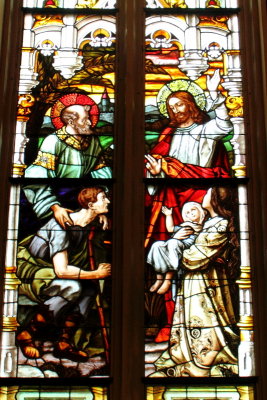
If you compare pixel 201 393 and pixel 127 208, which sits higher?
pixel 127 208

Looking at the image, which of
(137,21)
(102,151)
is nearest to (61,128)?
(102,151)

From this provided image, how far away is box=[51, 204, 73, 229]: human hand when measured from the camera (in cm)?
555

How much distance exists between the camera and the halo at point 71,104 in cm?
586

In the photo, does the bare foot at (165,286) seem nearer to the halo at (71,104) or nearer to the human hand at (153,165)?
the human hand at (153,165)

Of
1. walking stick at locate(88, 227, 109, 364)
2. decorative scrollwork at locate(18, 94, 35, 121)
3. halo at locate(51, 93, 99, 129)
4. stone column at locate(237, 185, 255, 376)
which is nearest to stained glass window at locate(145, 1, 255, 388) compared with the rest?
stone column at locate(237, 185, 255, 376)

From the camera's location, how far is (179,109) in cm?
589

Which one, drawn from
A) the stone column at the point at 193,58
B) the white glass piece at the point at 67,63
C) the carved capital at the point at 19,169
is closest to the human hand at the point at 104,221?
the carved capital at the point at 19,169

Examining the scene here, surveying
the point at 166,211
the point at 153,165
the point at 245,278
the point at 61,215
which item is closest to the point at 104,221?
the point at 61,215

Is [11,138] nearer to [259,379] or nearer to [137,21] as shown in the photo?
[137,21]

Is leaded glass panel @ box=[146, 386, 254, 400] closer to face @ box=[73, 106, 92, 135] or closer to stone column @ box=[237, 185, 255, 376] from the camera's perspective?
stone column @ box=[237, 185, 255, 376]

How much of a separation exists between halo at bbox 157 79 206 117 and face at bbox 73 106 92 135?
47 centimetres

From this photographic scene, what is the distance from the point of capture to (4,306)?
5.34m

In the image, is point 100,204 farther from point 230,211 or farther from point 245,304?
point 245,304

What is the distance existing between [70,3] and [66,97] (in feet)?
2.55
